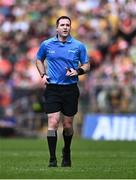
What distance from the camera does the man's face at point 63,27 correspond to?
11.7 meters

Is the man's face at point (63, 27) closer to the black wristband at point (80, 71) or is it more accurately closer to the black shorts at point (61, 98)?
the black wristband at point (80, 71)

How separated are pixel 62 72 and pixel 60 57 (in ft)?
0.81

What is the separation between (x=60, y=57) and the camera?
38.8ft

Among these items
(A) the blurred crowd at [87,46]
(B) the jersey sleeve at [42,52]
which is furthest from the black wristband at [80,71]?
(A) the blurred crowd at [87,46]

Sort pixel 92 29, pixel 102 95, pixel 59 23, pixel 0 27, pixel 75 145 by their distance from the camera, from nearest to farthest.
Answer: pixel 59 23
pixel 75 145
pixel 102 95
pixel 92 29
pixel 0 27

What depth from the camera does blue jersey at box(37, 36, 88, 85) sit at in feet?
38.8

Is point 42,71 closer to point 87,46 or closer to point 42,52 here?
point 42,52

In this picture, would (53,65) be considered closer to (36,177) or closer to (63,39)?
(63,39)

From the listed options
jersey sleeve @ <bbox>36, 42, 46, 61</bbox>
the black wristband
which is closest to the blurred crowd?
jersey sleeve @ <bbox>36, 42, 46, 61</bbox>

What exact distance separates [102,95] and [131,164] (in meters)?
13.5

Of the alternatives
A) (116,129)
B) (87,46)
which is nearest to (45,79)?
(116,129)

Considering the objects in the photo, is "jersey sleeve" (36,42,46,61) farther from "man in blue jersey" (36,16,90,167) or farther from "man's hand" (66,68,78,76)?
"man's hand" (66,68,78,76)

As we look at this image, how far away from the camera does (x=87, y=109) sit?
26.6 m

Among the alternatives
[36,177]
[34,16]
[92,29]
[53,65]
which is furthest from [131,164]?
[34,16]
